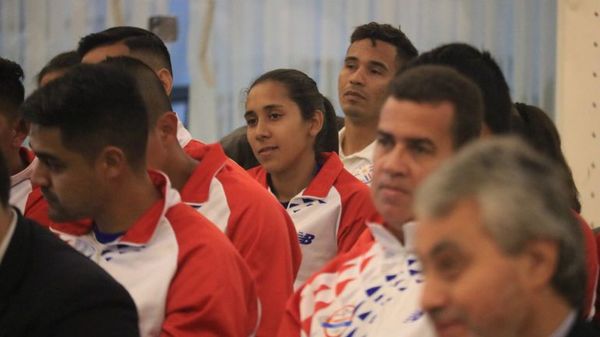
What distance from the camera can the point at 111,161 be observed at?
7.32ft

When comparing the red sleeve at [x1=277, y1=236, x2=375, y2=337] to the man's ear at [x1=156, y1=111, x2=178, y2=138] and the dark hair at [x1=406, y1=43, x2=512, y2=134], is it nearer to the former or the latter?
the dark hair at [x1=406, y1=43, x2=512, y2=134]

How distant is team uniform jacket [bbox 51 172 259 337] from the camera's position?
2104 millimetres

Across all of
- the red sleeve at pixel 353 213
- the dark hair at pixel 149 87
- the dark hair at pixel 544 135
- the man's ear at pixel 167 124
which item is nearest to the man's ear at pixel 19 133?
the dark hair at pixel 149 87

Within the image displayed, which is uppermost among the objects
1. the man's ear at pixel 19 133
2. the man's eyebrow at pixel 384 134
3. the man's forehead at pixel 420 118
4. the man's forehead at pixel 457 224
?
the man's forehead at pixel 457 224

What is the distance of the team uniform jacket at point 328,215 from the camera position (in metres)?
3.00

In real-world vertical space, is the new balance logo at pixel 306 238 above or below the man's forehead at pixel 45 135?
below

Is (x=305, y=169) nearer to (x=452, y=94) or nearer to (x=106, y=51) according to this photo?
(x=106, y=51)

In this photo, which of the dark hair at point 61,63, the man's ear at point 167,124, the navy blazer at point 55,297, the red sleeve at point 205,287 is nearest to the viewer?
the navy blazer at point 55,297

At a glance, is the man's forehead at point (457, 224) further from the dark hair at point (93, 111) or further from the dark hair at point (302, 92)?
the dark hair at point (302, 92)

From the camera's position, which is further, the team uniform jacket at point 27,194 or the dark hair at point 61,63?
the dark hair at point 61,63

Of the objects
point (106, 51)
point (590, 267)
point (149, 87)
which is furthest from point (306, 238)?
point (590, 267)

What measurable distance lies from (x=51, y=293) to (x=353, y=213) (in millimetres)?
1327

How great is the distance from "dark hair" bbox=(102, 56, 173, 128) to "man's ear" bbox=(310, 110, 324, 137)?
0.68 metres

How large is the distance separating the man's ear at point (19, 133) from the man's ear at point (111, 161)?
889 millimetres
